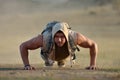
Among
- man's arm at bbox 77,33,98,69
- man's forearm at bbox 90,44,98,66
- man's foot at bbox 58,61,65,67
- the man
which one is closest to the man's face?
the man

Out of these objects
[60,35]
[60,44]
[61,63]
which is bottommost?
[61,63]

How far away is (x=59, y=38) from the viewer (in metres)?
10.5

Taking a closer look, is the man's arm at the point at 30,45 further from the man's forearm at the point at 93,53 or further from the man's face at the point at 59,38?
the man's forearm at the point at 93,53

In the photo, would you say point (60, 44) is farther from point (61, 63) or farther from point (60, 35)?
point (61, 63)

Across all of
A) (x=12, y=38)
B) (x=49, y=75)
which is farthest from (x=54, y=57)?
(x=12, y=38)

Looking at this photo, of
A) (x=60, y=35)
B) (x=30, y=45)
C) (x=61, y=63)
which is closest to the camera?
(x=60, y=35)

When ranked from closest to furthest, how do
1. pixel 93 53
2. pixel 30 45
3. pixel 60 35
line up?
pixel 60 35
pixel 30 45
pixel 93 53

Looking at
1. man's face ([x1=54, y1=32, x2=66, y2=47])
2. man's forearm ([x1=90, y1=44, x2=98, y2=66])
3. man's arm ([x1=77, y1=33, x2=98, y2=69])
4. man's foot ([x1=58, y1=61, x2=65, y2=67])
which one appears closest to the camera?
man's face ([x1=54, y1=32, x2=66, y2=47])

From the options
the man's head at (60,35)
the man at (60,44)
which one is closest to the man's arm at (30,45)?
the man at (60,44)

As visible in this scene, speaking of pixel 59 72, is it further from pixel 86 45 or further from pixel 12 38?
pixel 12 38

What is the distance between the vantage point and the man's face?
10.5 metres

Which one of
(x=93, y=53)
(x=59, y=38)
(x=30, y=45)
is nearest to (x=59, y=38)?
(x=59, y=38)

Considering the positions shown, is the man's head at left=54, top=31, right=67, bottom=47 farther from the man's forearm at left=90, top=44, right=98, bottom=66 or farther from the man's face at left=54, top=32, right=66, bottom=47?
the man's forearm at left=90, top=44, right=98, bottom=66

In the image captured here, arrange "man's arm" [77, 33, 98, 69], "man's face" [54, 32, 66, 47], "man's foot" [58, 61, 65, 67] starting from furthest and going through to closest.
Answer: "man's foot" [58, 61, 65, 67], "man's arm" [77, 33, 98, 69], "man's face" [54, 32, 66, 47]
